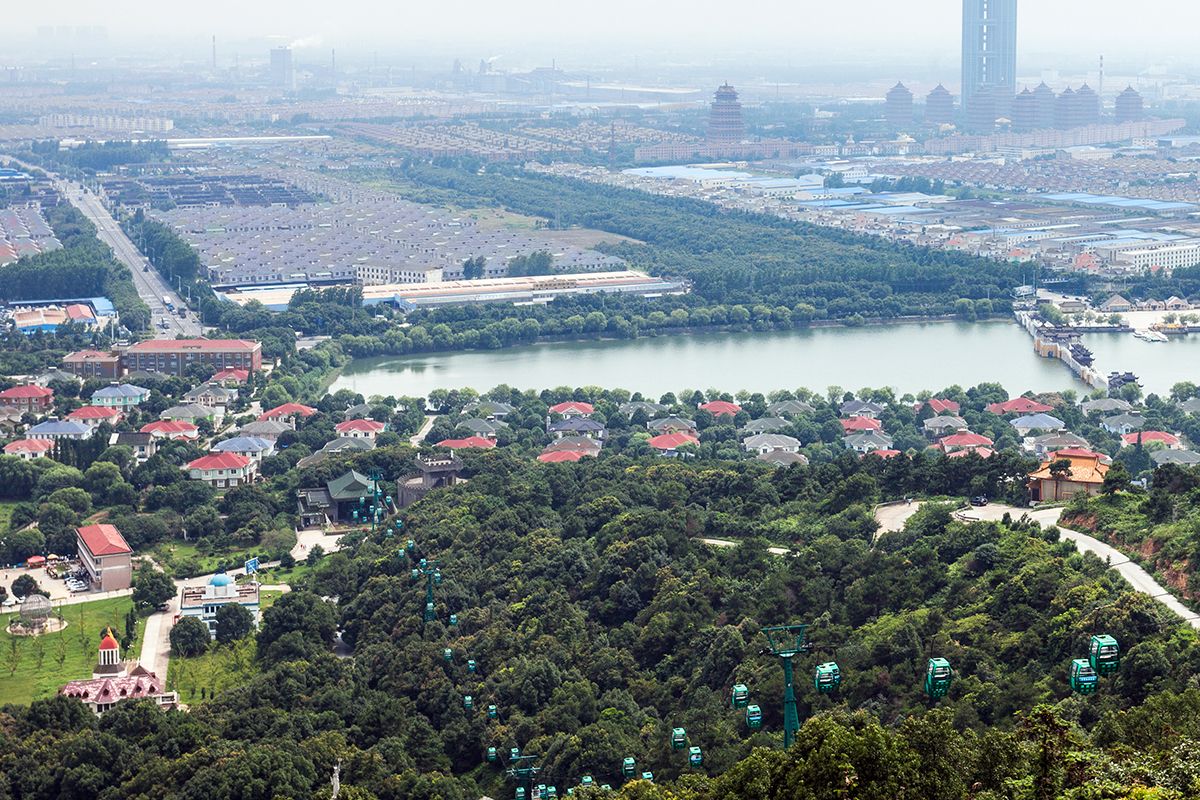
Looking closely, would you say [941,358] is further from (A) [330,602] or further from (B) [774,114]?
(B) [774,114]

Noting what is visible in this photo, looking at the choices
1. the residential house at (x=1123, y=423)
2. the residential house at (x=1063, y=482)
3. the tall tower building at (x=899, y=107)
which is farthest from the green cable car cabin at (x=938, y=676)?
the tall tower building at (x=899, y=107)

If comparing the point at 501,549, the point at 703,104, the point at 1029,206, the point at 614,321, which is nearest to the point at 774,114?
the point at 703,104

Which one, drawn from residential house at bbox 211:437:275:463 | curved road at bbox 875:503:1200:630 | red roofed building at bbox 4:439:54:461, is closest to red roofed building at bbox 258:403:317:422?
residential house at bbox 211:437:275:463

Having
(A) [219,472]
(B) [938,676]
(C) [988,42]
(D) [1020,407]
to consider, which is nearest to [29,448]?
(A) [219,472]

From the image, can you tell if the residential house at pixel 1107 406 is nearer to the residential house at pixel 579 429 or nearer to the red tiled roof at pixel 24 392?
the residential house at pixel 579 429

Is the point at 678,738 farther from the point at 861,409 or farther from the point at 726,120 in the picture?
the point at 726,120

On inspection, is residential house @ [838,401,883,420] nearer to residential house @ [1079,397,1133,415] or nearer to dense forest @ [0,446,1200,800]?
residential house @ [1079,397,1133,415]
